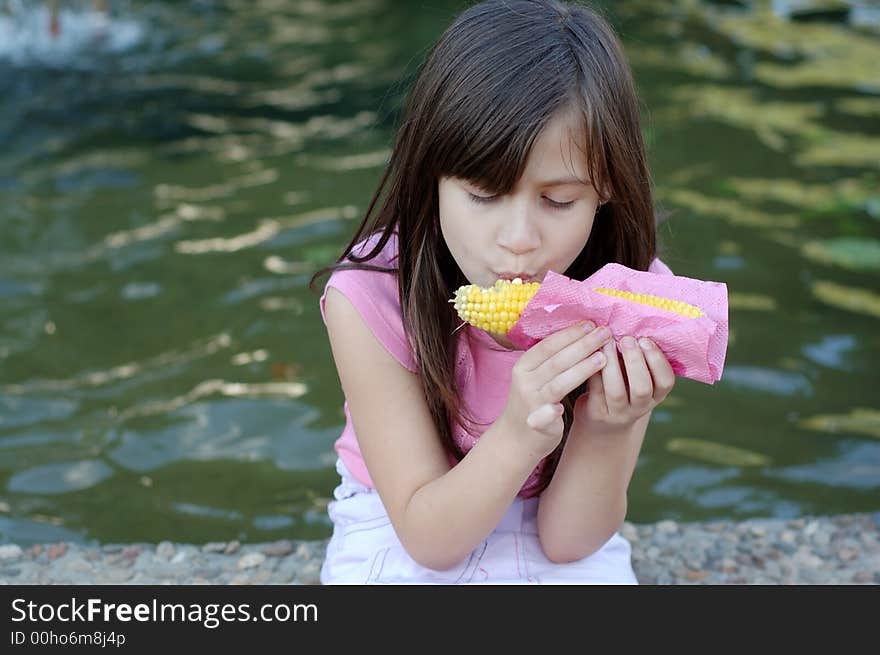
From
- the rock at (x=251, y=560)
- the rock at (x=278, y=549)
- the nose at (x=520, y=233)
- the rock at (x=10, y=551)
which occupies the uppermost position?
the nose at (x=520, y=233)

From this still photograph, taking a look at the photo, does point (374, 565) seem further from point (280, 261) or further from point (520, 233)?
point (280, 261)


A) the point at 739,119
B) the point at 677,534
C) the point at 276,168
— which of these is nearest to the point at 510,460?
the point at 677,534

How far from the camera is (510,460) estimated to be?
2.31 meters

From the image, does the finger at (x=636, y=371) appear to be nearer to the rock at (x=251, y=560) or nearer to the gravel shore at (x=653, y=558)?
the gravel shore at (x=653, y=558)

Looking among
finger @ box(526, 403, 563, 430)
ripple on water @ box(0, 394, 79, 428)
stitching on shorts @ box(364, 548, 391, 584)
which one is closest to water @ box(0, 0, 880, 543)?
ripple on water @ box(0, 394, 79, 428)

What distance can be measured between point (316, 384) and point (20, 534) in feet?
4.32

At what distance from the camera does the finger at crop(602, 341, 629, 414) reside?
2.21 m

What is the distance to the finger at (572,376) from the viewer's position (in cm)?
217

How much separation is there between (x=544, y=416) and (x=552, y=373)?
82 millimetres

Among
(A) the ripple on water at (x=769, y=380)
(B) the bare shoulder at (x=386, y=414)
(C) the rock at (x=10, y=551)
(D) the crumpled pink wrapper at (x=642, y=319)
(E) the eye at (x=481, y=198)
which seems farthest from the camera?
(A) the ripple on water at (x=769, y=380)

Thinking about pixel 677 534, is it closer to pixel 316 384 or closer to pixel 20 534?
pixel 316 384

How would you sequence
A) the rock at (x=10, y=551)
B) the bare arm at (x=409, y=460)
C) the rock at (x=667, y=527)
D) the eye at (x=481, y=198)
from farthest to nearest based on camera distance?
the rock at (x=667, y=527), the rock at (x=10, y=551), the bare arm at (x=409, y=460), the eye at (x=481, y=198)

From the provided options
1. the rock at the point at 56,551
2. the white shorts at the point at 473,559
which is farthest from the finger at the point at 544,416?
the rock at the point at 56,551
